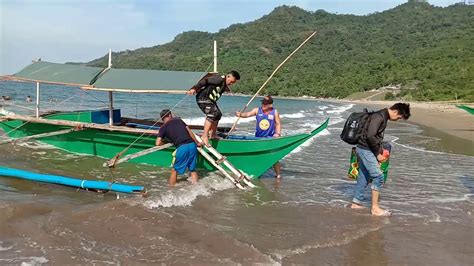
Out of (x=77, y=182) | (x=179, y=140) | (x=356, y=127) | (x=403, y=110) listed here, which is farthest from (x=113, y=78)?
(x=403, y=110)

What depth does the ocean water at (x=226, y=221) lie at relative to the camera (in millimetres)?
5461

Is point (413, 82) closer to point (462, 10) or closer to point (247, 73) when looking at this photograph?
point (247, 73)

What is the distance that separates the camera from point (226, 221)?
270 inches

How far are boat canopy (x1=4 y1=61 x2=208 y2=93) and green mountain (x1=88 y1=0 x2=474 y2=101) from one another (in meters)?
51.0

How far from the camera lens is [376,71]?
9088 cm

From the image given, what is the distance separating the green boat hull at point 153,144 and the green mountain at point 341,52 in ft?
165

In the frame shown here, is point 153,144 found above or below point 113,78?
below

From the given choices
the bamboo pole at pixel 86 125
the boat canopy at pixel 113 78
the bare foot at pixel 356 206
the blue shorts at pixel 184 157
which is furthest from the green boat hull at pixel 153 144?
the bare foot at pixel 356 206

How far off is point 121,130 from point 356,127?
5.07 metres

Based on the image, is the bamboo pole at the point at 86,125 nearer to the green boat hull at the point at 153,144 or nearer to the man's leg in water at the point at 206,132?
the green boat hull at the point at 153,144

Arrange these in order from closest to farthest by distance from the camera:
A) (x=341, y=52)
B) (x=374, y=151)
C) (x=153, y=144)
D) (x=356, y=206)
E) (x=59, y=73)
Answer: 1. (x=374, y=151)
2. (x=356, y=206)
3. (x=153, y=144)
4. (x=59, y=73)
5. (x=341, y=52)

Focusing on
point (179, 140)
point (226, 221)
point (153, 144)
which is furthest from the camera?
point (153, 144)

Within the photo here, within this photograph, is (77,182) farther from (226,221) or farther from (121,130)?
(226,221)

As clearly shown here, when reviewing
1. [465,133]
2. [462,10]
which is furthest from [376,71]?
[465,133]
